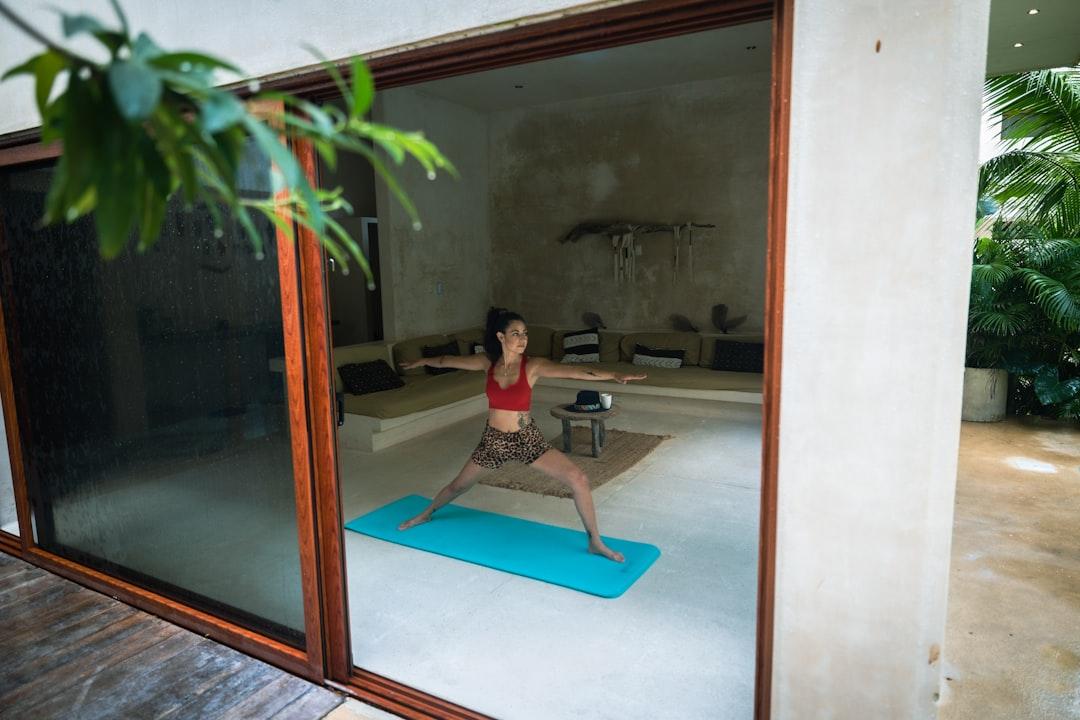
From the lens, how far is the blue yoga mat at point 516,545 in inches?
150

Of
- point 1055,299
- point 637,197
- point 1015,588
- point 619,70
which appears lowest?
point 1015,588

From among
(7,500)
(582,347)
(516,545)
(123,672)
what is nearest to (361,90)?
(123,672)

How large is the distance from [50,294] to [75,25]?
3.62 meters

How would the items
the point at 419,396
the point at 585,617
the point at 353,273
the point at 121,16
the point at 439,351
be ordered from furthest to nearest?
the point at 353,273 < the point at 439,351 < the point at 419,396 < the point at 585,617 < the point at 121,16

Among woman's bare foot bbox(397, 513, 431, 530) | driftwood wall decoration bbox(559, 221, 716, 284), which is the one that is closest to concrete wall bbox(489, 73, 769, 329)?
driftwood wall decoration bbox(559, 221, 716, 284)

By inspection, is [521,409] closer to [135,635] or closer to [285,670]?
[285,670]

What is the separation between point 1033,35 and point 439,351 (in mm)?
5907

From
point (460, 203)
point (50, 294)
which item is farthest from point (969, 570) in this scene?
point (460, 203)

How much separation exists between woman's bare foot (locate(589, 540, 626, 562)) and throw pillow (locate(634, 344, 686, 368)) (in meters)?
4.34

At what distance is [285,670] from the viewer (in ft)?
9.86

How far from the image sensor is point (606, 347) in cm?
882

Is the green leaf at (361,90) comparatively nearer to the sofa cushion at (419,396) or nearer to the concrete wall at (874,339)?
the concrete wall at (874,339)

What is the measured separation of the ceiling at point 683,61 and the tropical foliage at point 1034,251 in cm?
67

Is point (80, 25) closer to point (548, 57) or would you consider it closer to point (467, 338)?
point (548, 57)
